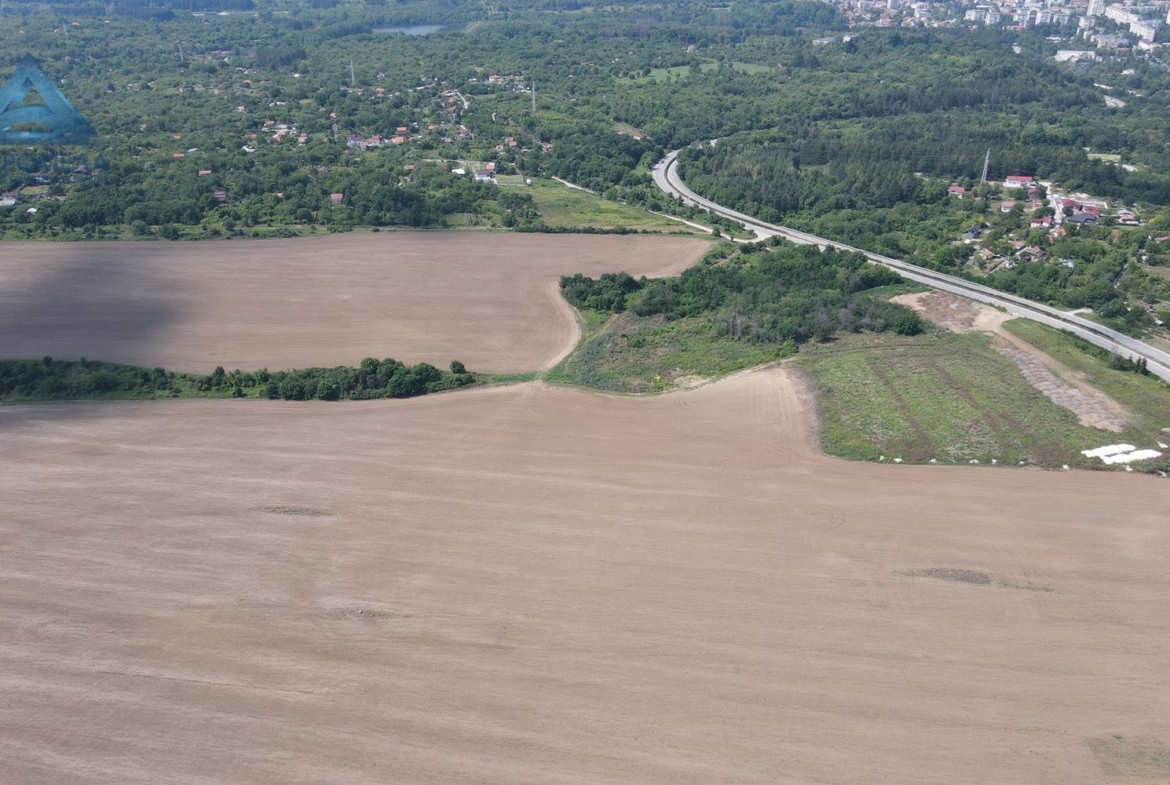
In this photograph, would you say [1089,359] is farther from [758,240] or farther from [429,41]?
[429,41]

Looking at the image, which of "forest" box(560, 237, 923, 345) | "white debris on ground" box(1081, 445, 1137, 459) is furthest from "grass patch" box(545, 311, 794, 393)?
"white debris on ground" box(1081, 445, 1137, 459)

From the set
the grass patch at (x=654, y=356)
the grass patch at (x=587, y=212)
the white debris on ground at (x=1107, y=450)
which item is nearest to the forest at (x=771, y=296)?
the grass patch at (x=654, y=356)

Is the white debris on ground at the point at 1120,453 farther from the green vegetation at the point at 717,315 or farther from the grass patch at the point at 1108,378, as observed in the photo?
the green vegetation at the point at 717,315

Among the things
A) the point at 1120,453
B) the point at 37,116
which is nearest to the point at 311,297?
the point at 1120,453

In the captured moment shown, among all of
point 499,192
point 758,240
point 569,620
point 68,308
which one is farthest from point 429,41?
point 569,620

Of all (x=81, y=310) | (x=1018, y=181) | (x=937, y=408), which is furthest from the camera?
(x=1018, y=181)

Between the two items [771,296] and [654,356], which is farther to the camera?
[771,296]

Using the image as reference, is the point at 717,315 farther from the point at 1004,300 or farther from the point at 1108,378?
the point at 1108,378
